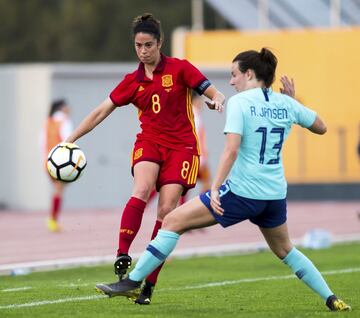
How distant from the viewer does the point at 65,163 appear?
10.9 meters

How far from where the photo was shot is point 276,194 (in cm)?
973

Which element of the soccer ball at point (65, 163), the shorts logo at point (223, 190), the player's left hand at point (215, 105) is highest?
the player's left hand at point (215, 105)

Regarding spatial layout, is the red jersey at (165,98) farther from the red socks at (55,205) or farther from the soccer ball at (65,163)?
the red socks at (55,205)

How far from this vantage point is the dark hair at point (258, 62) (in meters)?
9.73

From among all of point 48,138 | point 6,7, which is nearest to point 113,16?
point 6,7

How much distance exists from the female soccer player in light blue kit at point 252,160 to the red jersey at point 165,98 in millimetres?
1135

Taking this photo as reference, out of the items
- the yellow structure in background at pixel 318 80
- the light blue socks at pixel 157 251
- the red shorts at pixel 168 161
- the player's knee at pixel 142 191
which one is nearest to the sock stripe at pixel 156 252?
the light blue socks at pixel 157 251

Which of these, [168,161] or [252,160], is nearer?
[252,160]

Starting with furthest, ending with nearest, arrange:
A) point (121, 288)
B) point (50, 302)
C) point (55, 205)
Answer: point (55, 205), point (50, 302), point (121, 288)

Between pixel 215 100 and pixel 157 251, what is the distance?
4.62 ft

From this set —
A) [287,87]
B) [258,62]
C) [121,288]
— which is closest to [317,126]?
[287,87]

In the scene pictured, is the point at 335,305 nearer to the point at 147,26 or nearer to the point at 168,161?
the point at 168,161

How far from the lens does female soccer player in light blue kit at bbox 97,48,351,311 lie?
961 cm

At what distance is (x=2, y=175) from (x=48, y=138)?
717cm
